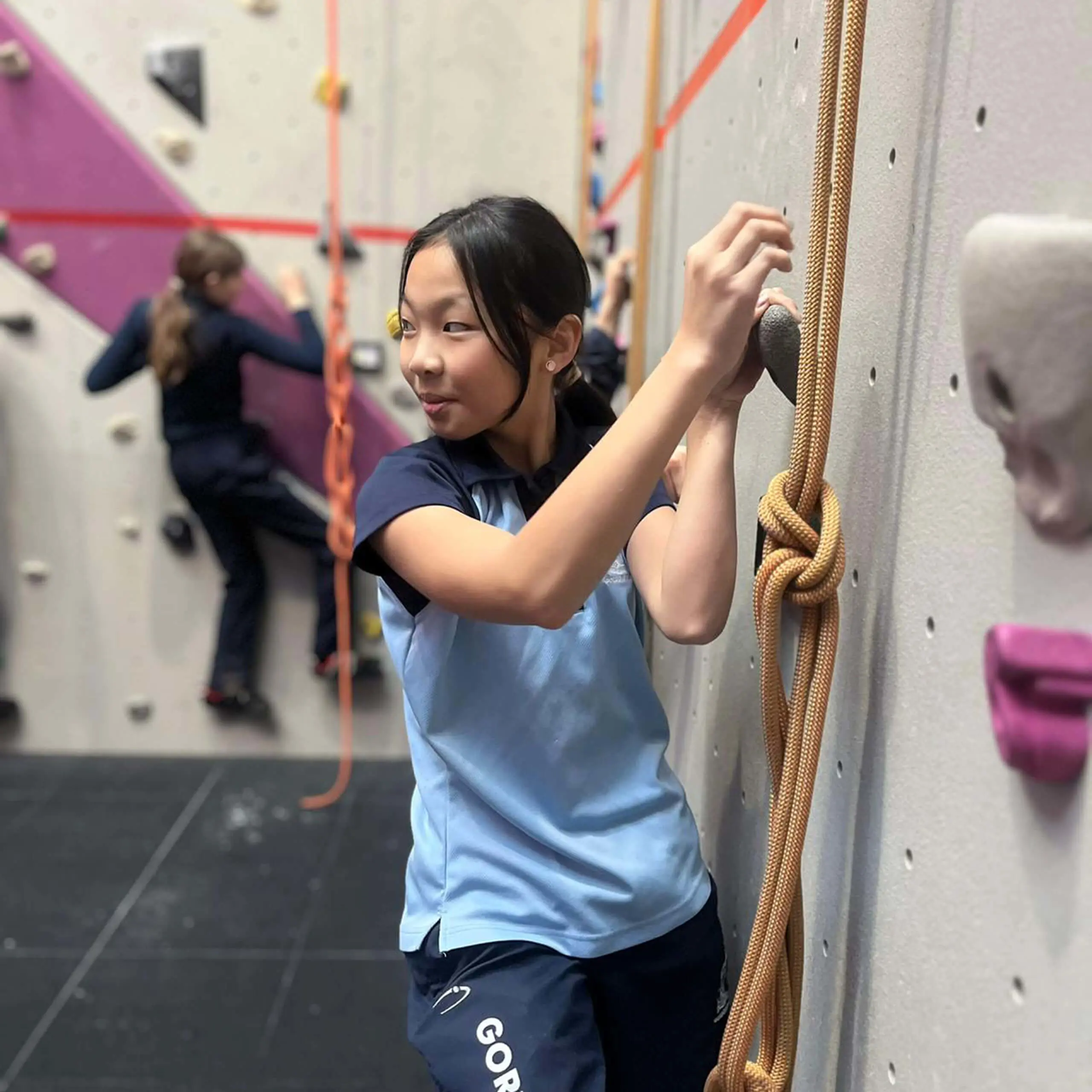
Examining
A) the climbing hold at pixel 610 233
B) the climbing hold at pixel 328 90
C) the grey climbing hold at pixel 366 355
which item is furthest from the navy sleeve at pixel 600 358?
the climbing hold at pixel 328 90

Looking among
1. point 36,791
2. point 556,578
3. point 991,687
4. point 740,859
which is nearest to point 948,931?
point 991,687

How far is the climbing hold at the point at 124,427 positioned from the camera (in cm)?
245

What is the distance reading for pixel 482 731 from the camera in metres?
0.73

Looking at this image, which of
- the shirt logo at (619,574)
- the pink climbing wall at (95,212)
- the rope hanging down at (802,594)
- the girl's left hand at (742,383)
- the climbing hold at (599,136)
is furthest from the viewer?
the pink climbing wall at (95,212)

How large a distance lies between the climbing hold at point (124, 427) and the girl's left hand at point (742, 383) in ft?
6.82

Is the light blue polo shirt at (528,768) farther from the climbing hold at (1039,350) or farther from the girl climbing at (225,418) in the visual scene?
the girl climbing at (225,418)

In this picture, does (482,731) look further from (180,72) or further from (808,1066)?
(180,72)

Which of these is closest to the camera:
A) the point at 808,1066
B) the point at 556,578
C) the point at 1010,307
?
the point at 1010,307

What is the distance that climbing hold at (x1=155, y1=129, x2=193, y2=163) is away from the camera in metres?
2.34

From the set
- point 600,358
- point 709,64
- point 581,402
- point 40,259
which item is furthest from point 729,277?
point 40,259

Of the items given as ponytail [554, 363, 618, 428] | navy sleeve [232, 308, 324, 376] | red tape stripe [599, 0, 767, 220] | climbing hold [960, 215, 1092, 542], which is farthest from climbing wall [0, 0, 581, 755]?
climbing hold [960, 215, 1092, 542]

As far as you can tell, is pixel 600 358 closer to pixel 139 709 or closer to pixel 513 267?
pixel 513 267

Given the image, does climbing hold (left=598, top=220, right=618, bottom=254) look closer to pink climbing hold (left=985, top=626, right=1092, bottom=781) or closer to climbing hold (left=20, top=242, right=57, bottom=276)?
climbing hold (left=20, top=242, right=57, bottom=276)

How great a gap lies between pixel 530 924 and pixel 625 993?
0.27 ft
